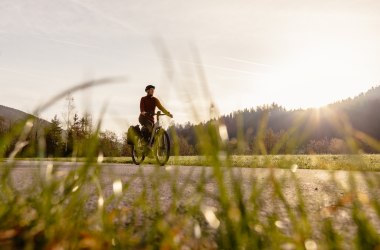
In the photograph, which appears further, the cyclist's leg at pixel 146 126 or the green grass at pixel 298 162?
the cyclist's leg at pixel 146 126

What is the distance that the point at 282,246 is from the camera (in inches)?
54.1

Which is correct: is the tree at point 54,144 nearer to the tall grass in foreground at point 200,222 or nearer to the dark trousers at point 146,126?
the tall grass in foreground at point 200,222


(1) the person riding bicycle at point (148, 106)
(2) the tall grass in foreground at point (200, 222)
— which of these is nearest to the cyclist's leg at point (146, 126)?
(1) the person riding bicycle at point (148, 106)

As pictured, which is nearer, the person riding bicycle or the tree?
the tree

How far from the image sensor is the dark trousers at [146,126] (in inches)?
409

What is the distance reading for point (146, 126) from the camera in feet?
34.3

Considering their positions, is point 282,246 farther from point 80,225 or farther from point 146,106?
point 146,106

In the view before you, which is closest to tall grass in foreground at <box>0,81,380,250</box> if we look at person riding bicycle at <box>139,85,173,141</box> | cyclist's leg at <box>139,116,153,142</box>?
person riding bicycle at <box>139,85,173,141</box>

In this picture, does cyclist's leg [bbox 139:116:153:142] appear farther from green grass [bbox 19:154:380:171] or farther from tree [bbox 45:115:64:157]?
tree [bbox 45:115:64:157]

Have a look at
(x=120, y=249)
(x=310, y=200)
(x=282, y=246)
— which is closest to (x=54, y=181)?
(x=120, y=249)

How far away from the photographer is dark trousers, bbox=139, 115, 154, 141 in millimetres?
10398

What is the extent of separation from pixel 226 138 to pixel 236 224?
0.32m

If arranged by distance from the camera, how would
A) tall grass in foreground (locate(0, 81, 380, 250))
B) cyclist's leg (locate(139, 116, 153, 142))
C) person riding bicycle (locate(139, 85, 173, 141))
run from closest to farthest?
tall grass in foreground (locate(0, 81, 380, 250))
person riding bicycle (locate(139, 85, 173, 141))
cyclist's leg (locate(139, 116, 153, 142))

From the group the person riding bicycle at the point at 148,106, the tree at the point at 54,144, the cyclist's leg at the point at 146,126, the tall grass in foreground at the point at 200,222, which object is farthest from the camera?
the cyclist's leg at the point at 146,126
